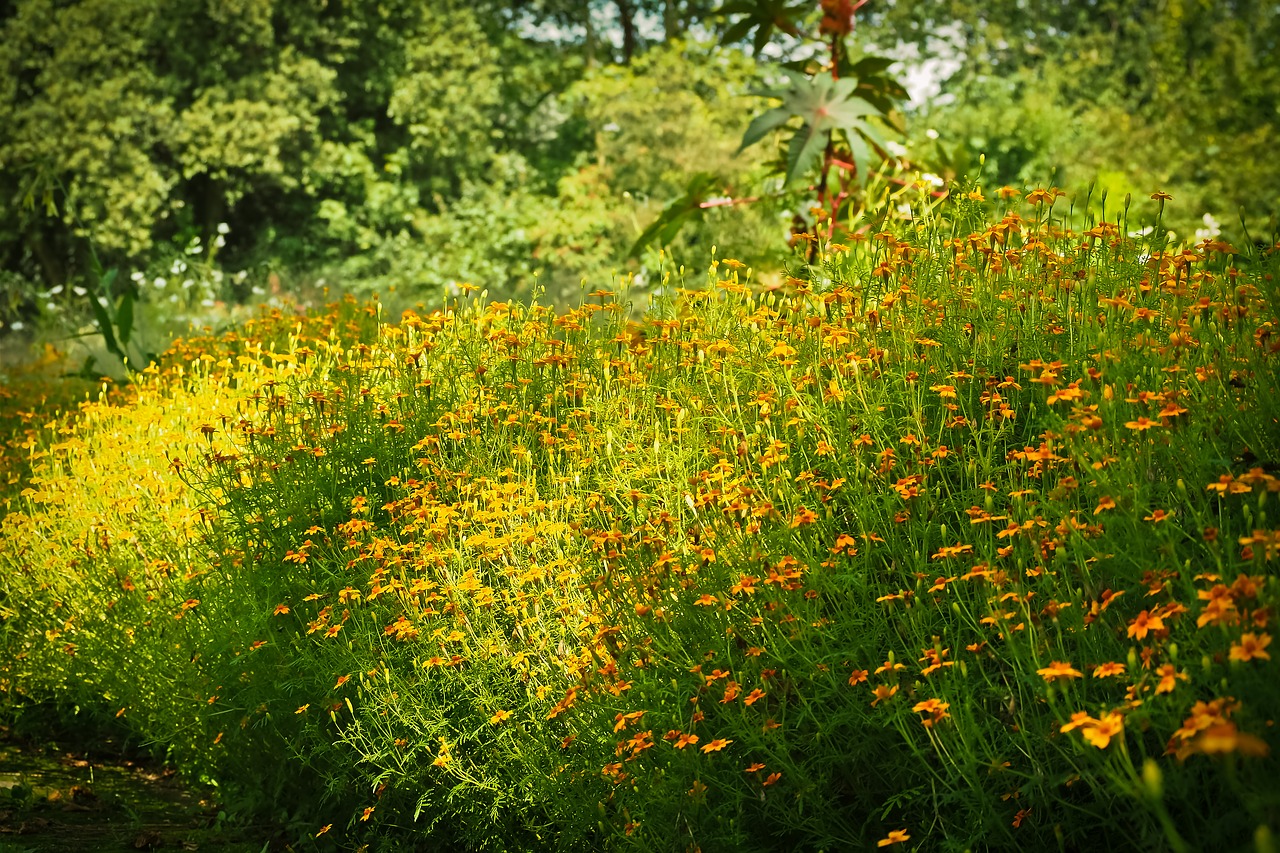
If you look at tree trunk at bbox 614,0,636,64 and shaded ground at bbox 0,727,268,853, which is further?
tree trunk at bbox 614,0,636,64

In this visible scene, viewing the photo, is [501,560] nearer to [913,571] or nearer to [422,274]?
[913,571]

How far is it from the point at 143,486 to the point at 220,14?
15.0 meters

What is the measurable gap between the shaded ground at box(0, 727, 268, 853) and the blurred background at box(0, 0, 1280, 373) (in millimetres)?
8618

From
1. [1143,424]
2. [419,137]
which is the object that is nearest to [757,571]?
[1143,424]

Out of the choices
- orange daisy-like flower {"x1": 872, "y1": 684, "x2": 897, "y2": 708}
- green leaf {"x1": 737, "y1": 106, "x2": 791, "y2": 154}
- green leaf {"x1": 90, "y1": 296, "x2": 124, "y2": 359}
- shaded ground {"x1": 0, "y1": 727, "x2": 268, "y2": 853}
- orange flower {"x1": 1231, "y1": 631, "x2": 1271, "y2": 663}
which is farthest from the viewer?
green leaf {"x1": 90, "y1": 296, "x2": 124, "y2": 359}

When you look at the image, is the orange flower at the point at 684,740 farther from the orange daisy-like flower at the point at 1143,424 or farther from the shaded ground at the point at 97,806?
the shaded ground at the point at 97,806

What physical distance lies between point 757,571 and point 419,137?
720 inches

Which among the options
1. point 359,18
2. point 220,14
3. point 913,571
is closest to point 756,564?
point 913,571

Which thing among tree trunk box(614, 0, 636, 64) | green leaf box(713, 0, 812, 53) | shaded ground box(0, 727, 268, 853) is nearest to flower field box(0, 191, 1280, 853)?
shaded ground box(0, 727, 268, 853)

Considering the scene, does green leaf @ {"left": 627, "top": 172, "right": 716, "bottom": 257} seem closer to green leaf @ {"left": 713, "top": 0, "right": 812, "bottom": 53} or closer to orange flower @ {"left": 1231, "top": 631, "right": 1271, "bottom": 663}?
green leaf @ {"left": 713, "top": 0, "right": 812, "bottom": 53}

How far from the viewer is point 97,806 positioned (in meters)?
3.99

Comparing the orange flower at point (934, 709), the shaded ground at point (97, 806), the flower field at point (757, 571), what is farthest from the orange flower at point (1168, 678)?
the shaded ground at point (97, 806)

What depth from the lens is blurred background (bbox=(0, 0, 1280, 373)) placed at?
15867 mm

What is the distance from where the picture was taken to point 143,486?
14.6 ft
